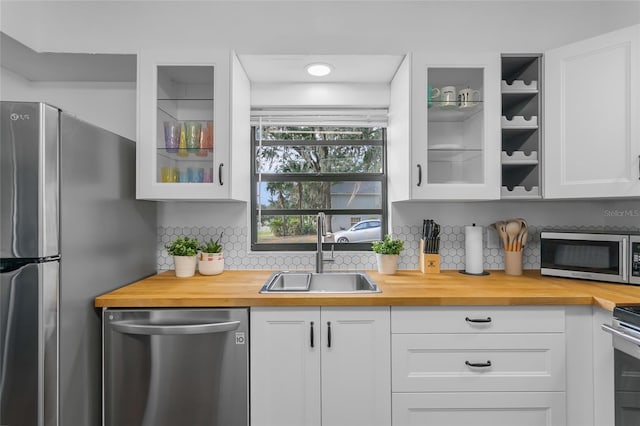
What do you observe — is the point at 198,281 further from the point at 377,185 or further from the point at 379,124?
the point at 379,124

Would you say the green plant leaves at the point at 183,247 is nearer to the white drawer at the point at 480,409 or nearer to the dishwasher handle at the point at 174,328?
the dishwasher handle at the point at 174,328

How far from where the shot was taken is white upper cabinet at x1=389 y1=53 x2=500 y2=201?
5.86 feet

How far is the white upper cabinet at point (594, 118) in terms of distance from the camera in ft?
5.24

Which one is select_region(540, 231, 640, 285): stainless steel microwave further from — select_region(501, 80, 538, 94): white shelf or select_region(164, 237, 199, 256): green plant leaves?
select_region(164, 237, 199, 256): green plant leaves

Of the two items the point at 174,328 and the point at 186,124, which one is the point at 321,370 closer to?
the point at 174,328

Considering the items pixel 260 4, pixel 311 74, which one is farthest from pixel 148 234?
pixel 260 4

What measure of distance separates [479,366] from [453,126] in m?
1.22

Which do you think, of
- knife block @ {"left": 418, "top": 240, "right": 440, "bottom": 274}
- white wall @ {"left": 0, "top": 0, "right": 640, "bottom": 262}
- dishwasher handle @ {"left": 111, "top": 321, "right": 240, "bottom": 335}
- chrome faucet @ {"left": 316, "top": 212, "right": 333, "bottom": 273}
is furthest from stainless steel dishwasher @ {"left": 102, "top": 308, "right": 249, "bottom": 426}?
white wall @ {"left": 0, "top": 0, "right": 640, "bottom": 262}

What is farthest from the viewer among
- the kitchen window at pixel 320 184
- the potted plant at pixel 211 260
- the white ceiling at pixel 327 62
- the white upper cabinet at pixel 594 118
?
the kitchen window at pixel 320 184

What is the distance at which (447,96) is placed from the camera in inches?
71.9

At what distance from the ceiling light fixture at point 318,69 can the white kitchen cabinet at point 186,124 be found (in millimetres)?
459

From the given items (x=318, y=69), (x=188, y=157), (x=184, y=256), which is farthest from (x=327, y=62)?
(x=184, y=256)

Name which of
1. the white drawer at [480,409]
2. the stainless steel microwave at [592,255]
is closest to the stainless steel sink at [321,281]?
the white drawer at [480,409]

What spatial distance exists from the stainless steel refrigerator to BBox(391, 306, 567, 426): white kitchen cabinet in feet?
4.45
